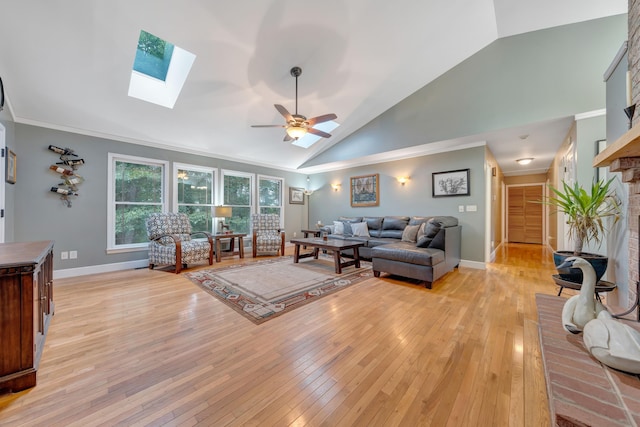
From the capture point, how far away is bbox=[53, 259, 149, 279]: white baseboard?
3.52 metres

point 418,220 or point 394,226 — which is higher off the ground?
point 418,220

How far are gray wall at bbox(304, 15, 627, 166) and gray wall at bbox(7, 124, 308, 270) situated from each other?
5.32 meters

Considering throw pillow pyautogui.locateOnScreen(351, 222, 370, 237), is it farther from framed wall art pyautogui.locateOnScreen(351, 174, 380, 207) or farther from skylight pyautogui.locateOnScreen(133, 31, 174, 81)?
skylight pyautogui.locateOnScreen(133, 31, 174, 81)

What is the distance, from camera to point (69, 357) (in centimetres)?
163

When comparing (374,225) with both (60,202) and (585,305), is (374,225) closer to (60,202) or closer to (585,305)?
(585,305)

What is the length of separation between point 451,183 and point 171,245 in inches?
209

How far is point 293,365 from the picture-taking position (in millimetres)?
1535

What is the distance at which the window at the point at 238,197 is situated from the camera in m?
5.57

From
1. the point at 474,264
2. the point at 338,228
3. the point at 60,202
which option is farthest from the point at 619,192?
the point at 60,202

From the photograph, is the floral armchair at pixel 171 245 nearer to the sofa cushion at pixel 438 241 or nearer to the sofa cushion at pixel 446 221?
the sofa cushion at pixel 438 241

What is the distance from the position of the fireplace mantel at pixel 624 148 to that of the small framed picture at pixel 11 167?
5.53 meters

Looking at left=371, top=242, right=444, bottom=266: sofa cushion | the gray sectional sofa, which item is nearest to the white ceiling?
the gray sectional sofa

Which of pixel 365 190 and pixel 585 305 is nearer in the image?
pixel 585 305

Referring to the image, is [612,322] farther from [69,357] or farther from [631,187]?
[69,357]
